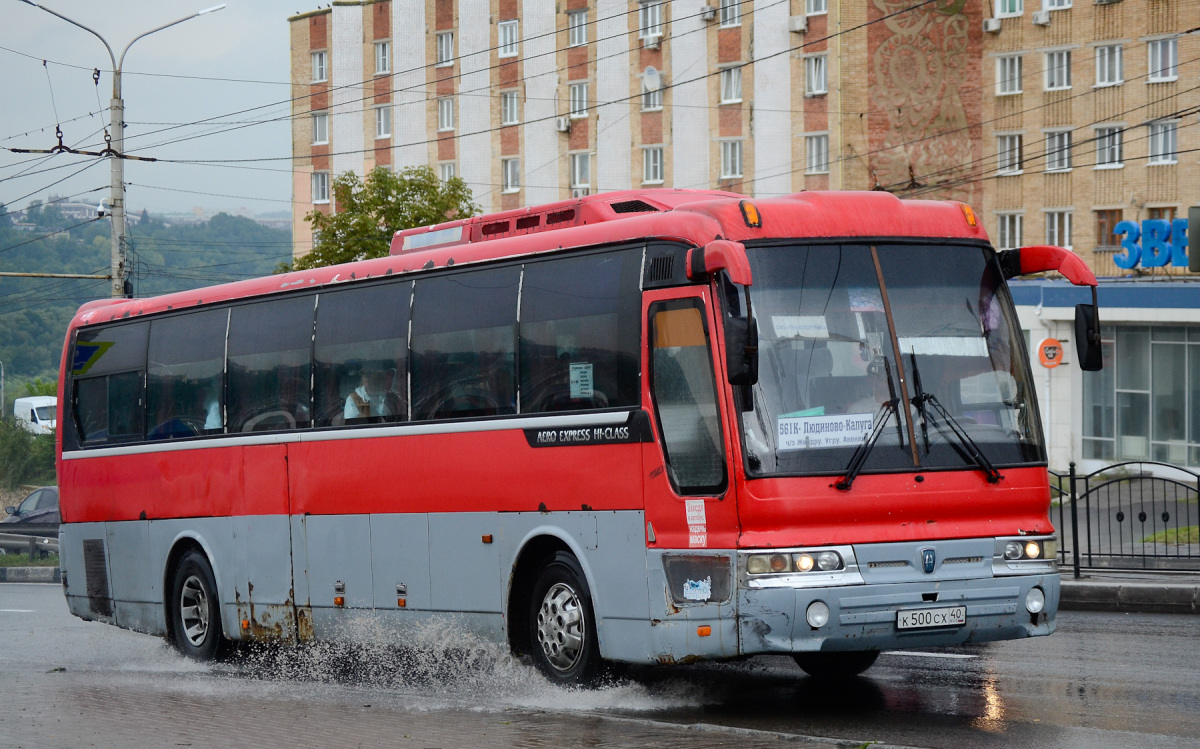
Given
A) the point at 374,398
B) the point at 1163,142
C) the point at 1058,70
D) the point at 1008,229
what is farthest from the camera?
the point at 1008,229

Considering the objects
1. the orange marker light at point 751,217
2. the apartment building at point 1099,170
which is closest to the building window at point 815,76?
the apartment building at point 1099,170

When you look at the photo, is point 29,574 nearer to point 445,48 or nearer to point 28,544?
point 28,544

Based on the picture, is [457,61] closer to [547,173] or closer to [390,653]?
[547,173]

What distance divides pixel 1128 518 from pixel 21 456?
5381cm

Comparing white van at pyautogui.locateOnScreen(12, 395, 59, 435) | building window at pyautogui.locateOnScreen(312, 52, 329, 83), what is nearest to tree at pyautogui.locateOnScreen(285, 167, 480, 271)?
building window at pyautogui.locateOnScreen(312, 52, 329, 83)

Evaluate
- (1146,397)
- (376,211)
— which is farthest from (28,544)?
(1146,397)

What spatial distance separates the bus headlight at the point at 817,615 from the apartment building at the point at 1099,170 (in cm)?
3707

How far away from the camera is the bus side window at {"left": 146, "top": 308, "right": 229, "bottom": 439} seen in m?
15.2

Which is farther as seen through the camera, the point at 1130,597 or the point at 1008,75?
the point at 1008,75

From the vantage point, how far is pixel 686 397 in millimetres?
9969

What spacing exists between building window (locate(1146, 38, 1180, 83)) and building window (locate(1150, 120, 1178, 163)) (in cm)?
166

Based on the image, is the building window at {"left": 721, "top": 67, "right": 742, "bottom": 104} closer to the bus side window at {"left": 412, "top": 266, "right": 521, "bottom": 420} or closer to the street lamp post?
the street lamp post

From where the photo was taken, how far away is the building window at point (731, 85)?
5931cm

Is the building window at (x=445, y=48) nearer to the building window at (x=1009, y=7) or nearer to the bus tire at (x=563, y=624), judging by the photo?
the building window at (x=1009, y=7)
